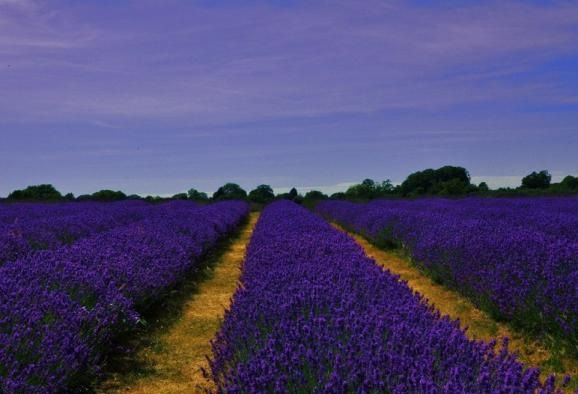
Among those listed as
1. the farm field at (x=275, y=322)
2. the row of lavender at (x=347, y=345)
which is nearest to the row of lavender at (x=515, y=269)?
the farm field at (x=275, y=322)

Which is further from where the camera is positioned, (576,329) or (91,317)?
(576,329)

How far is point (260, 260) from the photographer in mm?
5816

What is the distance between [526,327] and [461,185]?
133 feet

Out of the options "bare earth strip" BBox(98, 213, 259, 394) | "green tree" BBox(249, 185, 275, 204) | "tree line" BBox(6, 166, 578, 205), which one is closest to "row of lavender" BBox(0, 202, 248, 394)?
"bare earth strip" BBox(98, 213, 259, 394)

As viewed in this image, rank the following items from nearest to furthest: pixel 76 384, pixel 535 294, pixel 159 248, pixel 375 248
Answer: pixel 76 384, pixel 535 294, pixel 159 248, pixel 375 248

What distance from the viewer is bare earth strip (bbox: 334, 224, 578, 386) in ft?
15.8

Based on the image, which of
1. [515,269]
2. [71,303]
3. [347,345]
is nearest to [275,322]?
[347,345]

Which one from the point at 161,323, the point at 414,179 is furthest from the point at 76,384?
the point at 414,179

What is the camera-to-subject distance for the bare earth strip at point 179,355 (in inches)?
180

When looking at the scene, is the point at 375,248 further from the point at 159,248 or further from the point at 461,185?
the point at 461,185

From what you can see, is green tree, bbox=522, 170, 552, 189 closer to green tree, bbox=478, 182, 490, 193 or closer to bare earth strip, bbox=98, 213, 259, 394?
green tree, bbox=478, 182, 490, 193

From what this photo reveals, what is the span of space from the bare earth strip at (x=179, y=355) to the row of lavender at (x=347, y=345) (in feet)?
1.37

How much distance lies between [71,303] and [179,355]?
4.75 feet

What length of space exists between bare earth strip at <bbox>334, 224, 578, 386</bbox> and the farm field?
0.02 m
